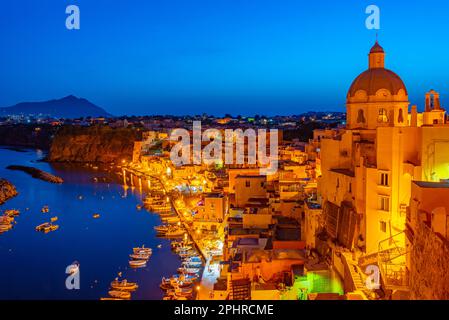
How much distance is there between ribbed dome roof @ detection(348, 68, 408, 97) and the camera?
10852 millimetres

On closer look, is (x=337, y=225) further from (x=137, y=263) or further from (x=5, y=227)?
(x=5, y=227)

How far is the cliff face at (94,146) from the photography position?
54.1 meters

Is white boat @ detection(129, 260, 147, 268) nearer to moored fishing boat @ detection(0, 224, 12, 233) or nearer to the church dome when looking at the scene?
moored fishing boat @ detection(0, 224, 12, 233)

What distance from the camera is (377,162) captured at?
877 cm

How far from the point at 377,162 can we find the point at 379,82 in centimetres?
297

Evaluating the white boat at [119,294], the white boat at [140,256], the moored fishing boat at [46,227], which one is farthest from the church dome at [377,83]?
the moored fishing boat at [46,227]

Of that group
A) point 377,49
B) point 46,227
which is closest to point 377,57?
point 377,49

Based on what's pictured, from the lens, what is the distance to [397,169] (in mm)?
8445

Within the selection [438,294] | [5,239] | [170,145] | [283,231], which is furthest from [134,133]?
[438,294]

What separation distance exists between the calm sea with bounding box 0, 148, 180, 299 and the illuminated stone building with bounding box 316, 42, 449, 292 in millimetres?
5786

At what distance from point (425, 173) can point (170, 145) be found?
3919 cm

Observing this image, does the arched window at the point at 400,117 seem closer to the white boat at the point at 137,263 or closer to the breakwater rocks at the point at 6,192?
the white boat at the point at 137,263

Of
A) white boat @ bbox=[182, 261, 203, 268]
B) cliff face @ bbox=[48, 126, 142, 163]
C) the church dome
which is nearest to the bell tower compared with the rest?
the church dome
